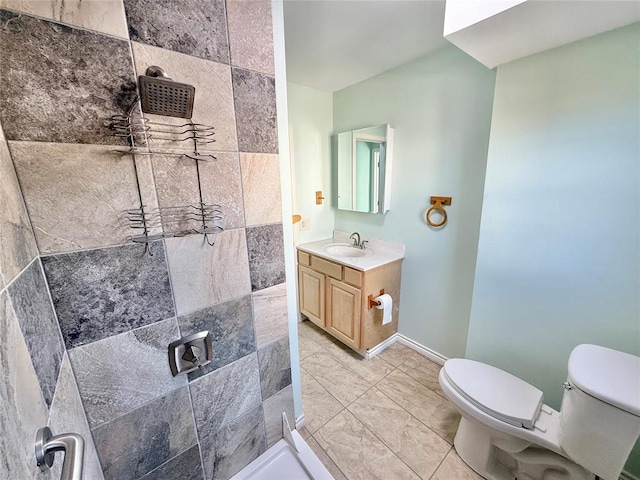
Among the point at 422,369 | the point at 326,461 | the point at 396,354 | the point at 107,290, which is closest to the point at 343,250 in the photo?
the point at 396,354

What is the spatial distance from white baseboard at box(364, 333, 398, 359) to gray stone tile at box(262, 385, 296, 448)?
0.98 metres

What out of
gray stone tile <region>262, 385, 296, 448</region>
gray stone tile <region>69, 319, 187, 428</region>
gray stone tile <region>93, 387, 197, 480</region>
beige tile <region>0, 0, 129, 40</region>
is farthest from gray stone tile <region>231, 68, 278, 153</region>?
gray stone tile <region>262, 385, 296, 448</region>

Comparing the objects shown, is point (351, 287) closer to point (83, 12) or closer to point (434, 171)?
point (434, 171)

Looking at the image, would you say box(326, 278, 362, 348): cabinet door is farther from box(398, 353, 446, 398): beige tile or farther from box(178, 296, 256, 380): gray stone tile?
box(178, 296, 256, 380): gray stone tile

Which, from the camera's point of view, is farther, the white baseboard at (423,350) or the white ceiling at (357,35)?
the white baseboard at (423,350)

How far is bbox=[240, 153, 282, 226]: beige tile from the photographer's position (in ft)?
3.11

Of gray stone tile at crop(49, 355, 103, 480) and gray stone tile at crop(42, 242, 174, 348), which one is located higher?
gray stone tile at crop(42, 242, 174, 348)

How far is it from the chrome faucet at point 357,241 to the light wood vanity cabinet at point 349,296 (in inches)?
16.0

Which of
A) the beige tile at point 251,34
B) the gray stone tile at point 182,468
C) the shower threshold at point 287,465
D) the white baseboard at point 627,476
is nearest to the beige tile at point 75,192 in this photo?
the beige tile at point 251,34

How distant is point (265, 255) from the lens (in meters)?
1.06

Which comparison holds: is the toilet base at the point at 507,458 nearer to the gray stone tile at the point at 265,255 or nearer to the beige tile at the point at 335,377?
the beige tile at the point at 335,377

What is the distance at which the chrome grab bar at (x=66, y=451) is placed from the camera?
1.39 feet

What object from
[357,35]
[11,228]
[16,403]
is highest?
[357,35]

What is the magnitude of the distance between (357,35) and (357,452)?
2.42 meters
